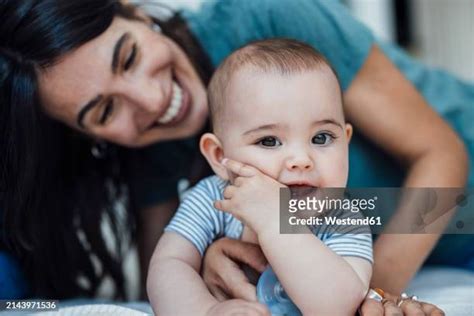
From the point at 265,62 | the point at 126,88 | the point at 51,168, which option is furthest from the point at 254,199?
the point at 51,168

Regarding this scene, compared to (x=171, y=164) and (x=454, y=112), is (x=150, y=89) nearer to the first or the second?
(x=171, y=164)

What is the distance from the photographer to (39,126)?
0.93 m

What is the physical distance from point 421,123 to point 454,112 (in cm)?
20

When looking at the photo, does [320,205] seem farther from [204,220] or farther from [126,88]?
[126,88]

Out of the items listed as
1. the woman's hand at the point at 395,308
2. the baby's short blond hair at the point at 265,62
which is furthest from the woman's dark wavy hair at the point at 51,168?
the woman's hand at the point at 395,308

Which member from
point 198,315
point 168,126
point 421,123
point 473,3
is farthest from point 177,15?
point 473,3

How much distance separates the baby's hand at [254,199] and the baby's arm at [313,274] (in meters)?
0.02

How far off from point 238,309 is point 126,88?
0.41 meters

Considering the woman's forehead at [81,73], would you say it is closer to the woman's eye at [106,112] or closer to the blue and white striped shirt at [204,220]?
the woman's eye at [106,112]

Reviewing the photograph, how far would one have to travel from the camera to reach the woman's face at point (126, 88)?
2.83 ft

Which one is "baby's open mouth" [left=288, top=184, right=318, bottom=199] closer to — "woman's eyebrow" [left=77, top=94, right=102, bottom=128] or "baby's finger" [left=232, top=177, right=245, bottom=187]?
"baby's finger" [left=232, top=177, right=245, bottom=187]

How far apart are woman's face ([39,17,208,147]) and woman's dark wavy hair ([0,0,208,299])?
0.02 meters

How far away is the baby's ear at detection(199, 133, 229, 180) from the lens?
721 mm

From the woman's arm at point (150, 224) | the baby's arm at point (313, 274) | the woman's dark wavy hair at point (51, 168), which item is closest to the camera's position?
the baby's arm at point (313, 274)
